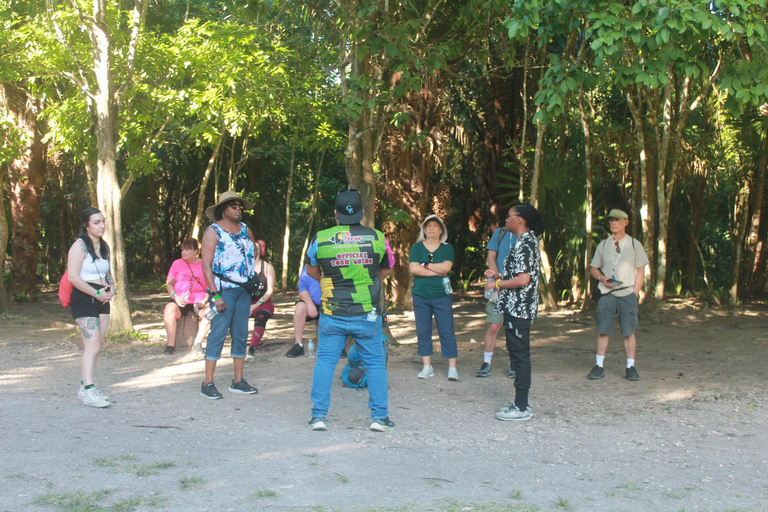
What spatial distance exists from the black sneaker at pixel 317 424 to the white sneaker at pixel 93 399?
183 cm

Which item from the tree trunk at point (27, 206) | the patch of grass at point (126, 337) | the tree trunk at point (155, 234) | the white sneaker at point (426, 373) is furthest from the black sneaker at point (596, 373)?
the tree trunk at point (155, 234)

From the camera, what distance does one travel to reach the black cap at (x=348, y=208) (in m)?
5.38

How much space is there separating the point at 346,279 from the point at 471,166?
11.8 m

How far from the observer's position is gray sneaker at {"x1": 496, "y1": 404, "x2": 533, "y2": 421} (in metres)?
5.68

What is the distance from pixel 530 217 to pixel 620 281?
1.75 metres

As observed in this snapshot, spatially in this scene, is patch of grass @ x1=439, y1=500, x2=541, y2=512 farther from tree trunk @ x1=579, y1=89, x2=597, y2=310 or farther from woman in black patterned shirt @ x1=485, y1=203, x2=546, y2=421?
tree trunk @ x1=579, y1=89, x2=597, y2=310

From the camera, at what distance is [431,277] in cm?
699

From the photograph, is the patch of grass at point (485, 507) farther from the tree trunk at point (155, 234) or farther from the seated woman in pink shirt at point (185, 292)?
the tree trunk at point (155, 234)

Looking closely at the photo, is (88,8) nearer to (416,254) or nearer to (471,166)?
(416,254)

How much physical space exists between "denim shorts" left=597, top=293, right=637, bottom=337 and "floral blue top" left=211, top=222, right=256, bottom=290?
135 inches

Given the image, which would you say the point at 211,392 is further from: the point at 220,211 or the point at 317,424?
the point at 220,211

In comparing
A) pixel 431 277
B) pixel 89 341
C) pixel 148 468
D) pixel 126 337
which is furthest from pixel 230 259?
pixel 126 337

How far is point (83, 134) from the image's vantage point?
1133cm

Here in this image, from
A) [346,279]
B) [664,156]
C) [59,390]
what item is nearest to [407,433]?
[346,279]
